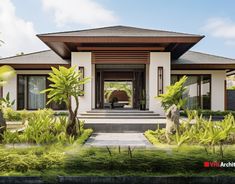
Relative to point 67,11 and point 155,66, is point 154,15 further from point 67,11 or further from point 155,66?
point 67,11

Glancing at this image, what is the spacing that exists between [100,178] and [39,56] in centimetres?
1558

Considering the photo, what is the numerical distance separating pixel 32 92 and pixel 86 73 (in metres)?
5.55

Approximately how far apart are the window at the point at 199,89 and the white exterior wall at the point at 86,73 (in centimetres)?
605

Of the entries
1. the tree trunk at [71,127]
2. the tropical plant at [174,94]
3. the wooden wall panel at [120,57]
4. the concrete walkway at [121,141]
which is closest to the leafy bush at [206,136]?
the concrete walkway at [121,141]

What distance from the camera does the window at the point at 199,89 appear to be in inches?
690

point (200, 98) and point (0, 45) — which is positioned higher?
point (0, 45)

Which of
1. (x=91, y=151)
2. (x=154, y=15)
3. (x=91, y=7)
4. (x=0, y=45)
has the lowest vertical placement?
(x=91, y=151)

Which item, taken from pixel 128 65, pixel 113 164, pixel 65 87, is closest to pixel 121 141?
pixel 65 87

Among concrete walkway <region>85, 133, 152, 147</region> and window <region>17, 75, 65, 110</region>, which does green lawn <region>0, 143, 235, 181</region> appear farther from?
window <region>17, 75, 65, 110</region>

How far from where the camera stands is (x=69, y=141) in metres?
7.73

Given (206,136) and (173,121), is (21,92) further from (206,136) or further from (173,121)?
(206,136)

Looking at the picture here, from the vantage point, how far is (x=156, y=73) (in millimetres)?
14242

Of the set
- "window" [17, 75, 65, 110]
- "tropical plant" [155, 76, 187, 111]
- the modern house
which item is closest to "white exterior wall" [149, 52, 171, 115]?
the modern house

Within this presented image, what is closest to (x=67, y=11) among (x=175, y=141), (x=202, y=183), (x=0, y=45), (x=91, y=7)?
(x=91, y=7)
